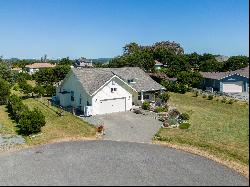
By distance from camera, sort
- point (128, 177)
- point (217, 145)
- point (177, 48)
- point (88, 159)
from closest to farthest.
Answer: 1. point (128, 177)
2. point (88, 159)
3. point (217, 145)
4. point (177, 48)

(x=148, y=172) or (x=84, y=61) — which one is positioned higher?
(x=84, y=61)

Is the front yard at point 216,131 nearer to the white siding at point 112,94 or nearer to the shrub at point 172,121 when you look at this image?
the shrub at point 172,121

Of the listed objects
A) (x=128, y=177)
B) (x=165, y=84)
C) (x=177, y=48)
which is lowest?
(x=128, y=177)

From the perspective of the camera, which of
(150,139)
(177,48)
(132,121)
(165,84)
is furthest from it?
(177,48)

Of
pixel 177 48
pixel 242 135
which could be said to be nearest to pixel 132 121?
pixel 242 135

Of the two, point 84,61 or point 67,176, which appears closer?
point 67,176

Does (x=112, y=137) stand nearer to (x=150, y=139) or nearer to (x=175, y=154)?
(x=150, y=139)

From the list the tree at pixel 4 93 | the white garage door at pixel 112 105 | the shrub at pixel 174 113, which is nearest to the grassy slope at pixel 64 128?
the white garage door at pixel 112 105

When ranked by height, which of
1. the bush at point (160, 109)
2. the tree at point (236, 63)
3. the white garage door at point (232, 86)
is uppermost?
the tree at point (236, 63)
